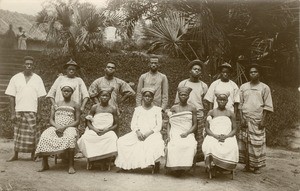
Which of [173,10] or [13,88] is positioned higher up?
[173,10]

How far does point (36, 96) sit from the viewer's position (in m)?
7.22

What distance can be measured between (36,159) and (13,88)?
1.31 metres

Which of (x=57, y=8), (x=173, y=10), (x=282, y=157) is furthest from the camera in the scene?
(x=57, y=8)

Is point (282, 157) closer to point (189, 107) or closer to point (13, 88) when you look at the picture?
point (189, 107)

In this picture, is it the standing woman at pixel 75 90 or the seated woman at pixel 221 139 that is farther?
the standing woman at pixel 75 90

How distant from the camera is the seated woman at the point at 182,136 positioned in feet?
19.6

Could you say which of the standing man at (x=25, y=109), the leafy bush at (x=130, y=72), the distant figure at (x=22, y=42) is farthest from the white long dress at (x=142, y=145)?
the distant figure at (x=22, y=42)

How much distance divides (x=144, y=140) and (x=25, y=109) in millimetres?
2250

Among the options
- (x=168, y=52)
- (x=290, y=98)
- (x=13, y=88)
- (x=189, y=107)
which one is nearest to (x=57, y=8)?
(x=168, y=52)

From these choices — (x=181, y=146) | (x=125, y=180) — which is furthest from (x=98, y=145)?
(x=181, y=146)

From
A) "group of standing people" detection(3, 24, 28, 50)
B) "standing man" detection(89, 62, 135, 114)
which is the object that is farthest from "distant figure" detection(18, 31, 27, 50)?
"standing man" detection(89, 62, 135, 114)

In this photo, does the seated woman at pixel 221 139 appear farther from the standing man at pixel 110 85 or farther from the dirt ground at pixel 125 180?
the standing man at pixel 110 85

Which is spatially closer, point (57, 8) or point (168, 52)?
point (57, 8)

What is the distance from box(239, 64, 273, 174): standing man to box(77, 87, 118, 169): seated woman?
2204 mm
